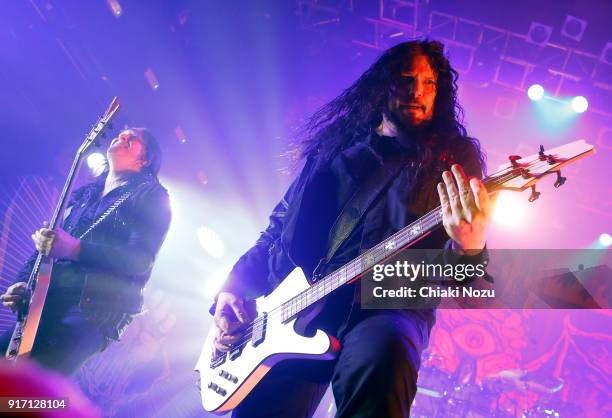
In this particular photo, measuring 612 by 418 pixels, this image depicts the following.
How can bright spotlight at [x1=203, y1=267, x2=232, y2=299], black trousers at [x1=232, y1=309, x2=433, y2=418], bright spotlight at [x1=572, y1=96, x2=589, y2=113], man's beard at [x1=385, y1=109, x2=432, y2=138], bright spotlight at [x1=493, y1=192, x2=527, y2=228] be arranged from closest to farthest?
black trousers at [x1=232, y1=309, x2=433, y2=418] < man's beard at [x1=385, y1=109, x2=432, y2=138] < bright spotlight at [x1=572, y1=96, x2=589, y2=113] < bright spotlight at [x1=493, y1=192, x2=527, y2=228] < bright spotlight at [x1=203, y1=267, x2=232, y2=299]

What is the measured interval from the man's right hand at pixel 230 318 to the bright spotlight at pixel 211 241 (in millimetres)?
7380

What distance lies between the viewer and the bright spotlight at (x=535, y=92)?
780 cm

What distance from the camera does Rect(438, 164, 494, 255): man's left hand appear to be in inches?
62.1

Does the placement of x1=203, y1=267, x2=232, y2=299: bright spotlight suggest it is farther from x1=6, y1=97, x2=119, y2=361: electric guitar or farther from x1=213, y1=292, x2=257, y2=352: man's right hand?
x1=213, y1=292, x2=257, y2=352: man's right hand

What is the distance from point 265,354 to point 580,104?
8260 millimetres

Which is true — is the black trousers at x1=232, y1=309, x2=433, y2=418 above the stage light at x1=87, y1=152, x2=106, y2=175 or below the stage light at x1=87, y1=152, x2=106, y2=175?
below

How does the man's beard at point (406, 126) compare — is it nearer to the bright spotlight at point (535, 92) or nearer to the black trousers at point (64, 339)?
the black trousers at point (64, 339)

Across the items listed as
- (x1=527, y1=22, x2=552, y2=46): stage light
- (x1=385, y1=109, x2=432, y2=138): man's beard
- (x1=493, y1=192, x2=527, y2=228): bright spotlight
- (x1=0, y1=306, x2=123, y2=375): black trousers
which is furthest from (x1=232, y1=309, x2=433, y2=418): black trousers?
(x1=493, y1=192, x2=527, y2=228): bright spotlight

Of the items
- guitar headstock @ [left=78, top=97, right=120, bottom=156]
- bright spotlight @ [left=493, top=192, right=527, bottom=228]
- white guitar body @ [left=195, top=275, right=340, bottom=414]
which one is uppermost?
bright spotlight @ [left=493, top=192, right=527, bottom=228]

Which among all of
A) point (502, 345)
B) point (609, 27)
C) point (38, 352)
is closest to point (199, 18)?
point (38, 352)

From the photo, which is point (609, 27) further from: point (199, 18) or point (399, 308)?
A: point (399, 308)

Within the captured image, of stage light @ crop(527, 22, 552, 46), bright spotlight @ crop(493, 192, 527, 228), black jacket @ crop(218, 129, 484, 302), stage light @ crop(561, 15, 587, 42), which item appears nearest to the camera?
black jacket @ crop(218, 129, 484, 302)

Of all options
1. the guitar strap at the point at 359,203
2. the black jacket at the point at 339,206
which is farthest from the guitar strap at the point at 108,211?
the guitar strap at the point at 359,203

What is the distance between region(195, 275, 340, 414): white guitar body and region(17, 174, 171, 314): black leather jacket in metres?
1.16
